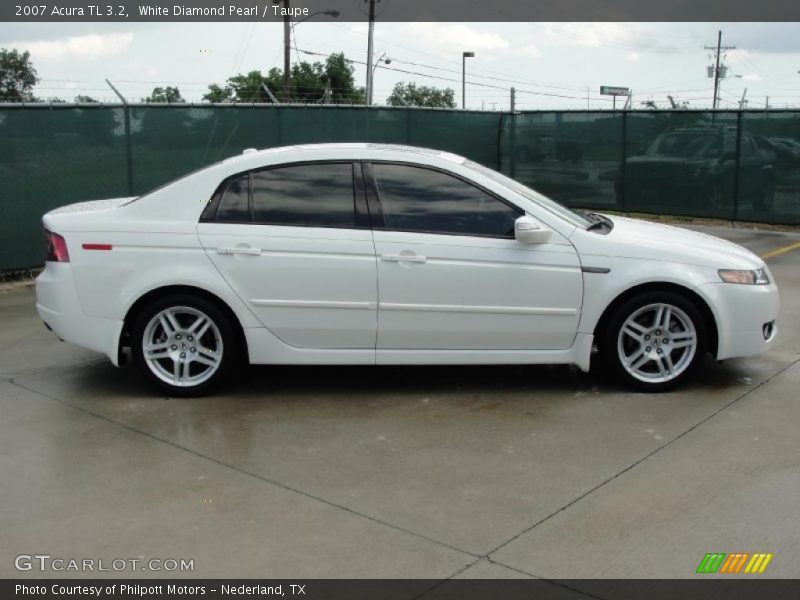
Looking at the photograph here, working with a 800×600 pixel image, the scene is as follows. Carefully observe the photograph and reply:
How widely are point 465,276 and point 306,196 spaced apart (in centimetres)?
117

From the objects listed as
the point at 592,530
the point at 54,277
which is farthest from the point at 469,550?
the point at 54,277

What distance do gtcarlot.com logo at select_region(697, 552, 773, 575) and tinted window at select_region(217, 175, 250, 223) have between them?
3.49 m

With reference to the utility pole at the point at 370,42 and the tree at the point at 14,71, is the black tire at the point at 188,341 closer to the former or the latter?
the utility pole at the point at 370,42

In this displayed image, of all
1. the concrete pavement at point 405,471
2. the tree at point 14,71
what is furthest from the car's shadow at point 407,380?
the tree at point 14,71

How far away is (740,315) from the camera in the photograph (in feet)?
19.0

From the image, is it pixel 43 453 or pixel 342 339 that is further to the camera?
pixel 342 339

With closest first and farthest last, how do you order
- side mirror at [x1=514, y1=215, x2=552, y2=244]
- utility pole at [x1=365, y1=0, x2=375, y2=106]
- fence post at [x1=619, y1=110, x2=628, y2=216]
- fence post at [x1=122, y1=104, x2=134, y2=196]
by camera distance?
1. side mirror at [x1=514, y1=215, x2=552, y2=244]
2. fence post at [x1=122, y1=104, x2=134, y2=196]
3. fence post at [x1=619, y1=110, x2=628, y2=216]
4. utility pole at [x1=365, y1=0, x2=375, y2=106]

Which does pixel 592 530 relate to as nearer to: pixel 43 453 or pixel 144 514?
pixel 144 514

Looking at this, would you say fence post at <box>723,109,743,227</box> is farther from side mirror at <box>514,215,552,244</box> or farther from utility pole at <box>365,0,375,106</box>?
utility pole at <box>365,0,375,106</box>

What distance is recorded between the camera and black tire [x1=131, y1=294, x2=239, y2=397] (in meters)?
5.73

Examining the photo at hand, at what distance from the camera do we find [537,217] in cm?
577

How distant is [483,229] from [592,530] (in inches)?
93.1
